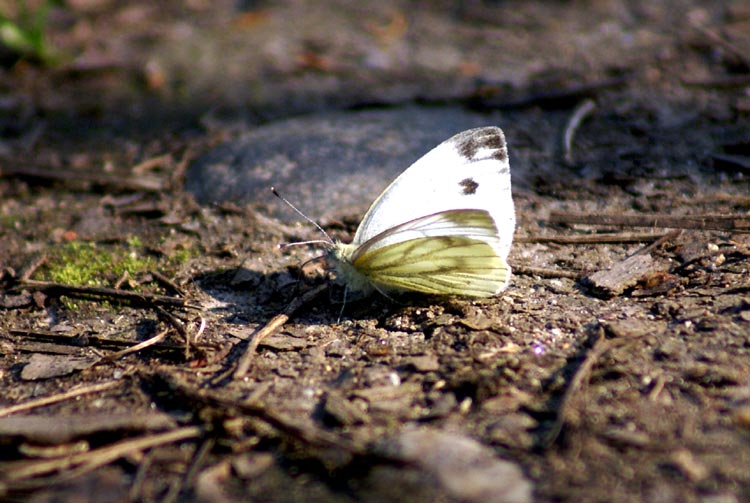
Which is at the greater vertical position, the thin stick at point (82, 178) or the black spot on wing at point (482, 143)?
the black spot on wing at point (482, 143)

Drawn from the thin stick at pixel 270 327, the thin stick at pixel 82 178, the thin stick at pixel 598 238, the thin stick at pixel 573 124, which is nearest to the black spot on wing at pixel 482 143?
the thin stick at pixel 598 238

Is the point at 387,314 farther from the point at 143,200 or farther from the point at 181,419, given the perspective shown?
the point at 143,200

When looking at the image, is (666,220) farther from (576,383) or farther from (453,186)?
(576,383)

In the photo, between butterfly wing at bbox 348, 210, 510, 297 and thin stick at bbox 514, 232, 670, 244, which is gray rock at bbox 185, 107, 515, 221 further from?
butterfly wing at bbox 348, 210, 510, 297

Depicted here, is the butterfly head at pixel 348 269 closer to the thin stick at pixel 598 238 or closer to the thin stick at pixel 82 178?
the thin stick at pixel 598 238

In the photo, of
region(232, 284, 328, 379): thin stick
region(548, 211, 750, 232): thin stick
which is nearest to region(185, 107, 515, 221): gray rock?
region(548, 211, 750, 232): thin stick

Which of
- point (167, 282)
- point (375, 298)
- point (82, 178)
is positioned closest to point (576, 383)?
point (375, 298)

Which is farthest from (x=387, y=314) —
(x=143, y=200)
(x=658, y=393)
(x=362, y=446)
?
(x=143, y=200)
